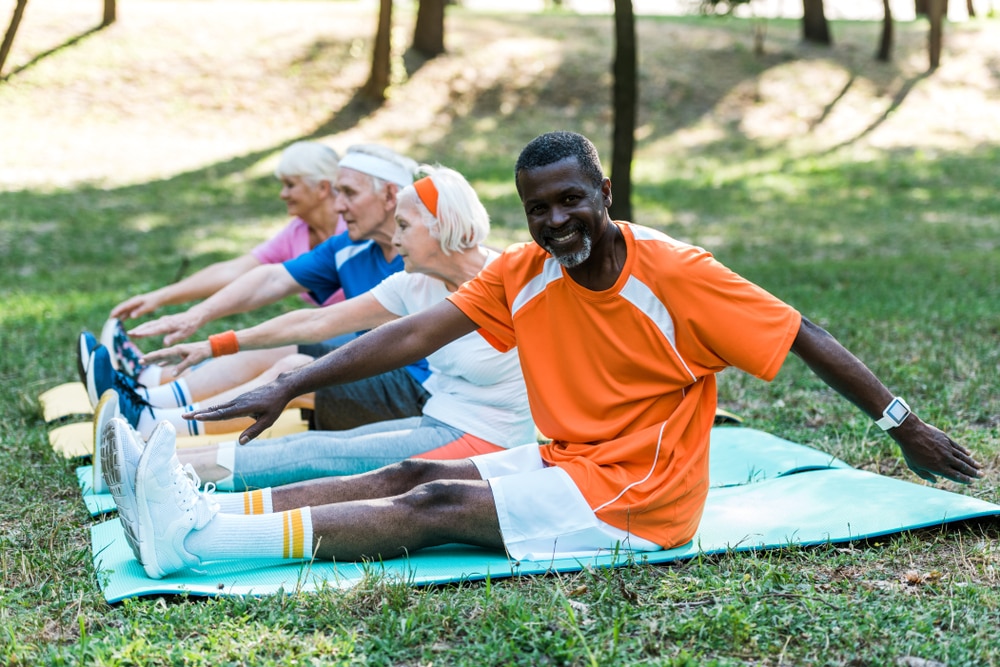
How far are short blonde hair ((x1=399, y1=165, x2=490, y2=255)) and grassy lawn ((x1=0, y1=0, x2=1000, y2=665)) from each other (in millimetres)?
1473

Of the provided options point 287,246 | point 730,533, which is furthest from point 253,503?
point 287,246

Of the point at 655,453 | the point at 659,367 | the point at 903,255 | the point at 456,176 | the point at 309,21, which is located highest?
the point at 309,21

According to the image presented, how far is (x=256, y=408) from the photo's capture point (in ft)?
10.9

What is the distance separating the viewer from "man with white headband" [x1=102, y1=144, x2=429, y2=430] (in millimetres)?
4730

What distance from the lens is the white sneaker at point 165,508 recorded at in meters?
3.14

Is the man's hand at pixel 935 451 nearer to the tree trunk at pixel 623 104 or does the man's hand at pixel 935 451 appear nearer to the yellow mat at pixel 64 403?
the yellow mat at pixel 64 403

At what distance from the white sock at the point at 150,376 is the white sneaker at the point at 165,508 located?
2421mm

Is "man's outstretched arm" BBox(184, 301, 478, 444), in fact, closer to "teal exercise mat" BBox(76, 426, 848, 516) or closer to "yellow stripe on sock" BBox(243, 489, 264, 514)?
"yellow stripe on sock" BBox(243, 489, 264, 514)

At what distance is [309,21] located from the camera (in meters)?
21.4

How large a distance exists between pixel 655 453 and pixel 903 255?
363 inches

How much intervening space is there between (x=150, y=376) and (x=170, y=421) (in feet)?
3.03

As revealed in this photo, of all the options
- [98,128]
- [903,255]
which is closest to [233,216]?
[98,128]

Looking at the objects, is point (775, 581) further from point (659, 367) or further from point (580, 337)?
point (580, 337)

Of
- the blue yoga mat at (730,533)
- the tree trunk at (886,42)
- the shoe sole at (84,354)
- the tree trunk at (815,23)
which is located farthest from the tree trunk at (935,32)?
the shoe sole at (84,354)
